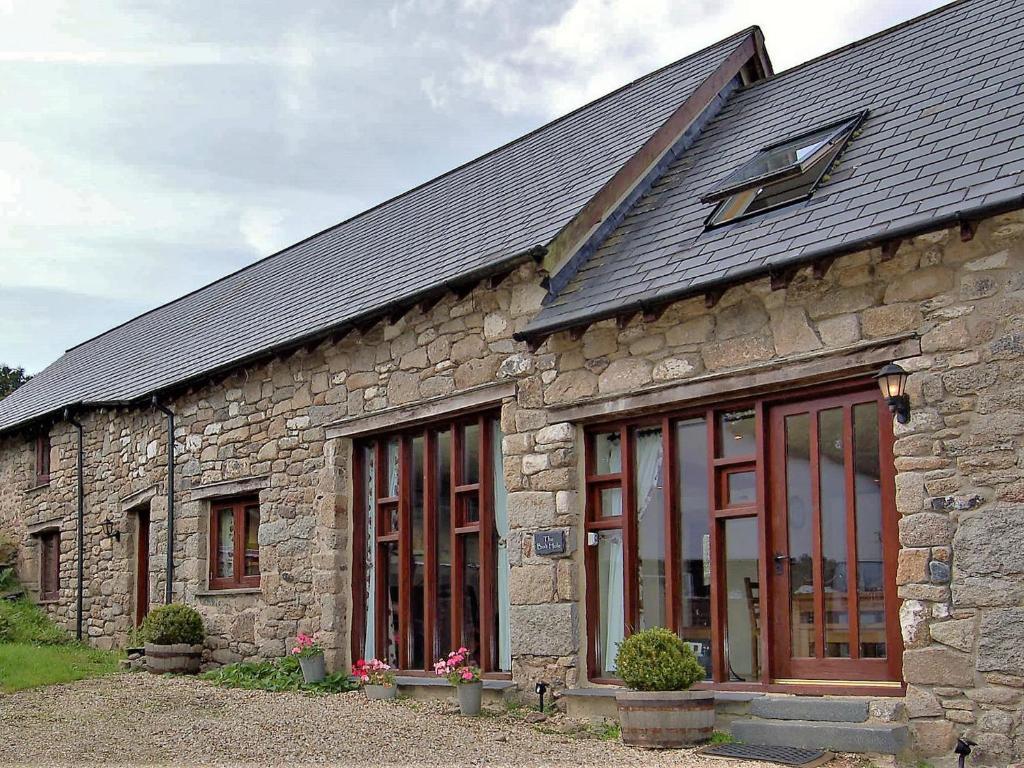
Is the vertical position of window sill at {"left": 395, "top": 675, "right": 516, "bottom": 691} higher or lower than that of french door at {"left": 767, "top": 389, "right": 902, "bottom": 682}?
lower

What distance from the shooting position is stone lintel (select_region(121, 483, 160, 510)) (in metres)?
15.4

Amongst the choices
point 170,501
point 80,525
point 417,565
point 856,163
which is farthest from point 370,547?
point 80,525

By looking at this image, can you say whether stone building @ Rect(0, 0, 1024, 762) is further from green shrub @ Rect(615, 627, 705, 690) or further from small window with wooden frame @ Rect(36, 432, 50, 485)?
small window with wooden frame @ Rect(36, 432, 50, 485)

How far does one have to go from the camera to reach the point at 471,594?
10.7 meters

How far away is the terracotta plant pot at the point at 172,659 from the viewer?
13281mm

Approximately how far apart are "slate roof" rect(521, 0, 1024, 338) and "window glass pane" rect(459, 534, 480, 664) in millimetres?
2356

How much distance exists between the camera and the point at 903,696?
730 cm

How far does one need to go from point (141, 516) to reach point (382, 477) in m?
6.03

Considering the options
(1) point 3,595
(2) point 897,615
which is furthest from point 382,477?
(1) point 3,595

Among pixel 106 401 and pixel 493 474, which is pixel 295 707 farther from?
pixel 106 401

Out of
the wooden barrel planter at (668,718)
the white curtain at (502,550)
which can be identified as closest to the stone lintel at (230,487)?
the white curtain at (502,550)

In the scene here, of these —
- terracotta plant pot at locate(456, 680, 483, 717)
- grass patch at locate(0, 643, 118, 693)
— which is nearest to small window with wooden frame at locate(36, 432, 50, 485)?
grass patch at locate(0, 643, 118, 693)

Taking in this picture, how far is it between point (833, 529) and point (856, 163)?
2884 millimetres

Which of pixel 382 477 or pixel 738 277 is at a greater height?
pixel 738 277
